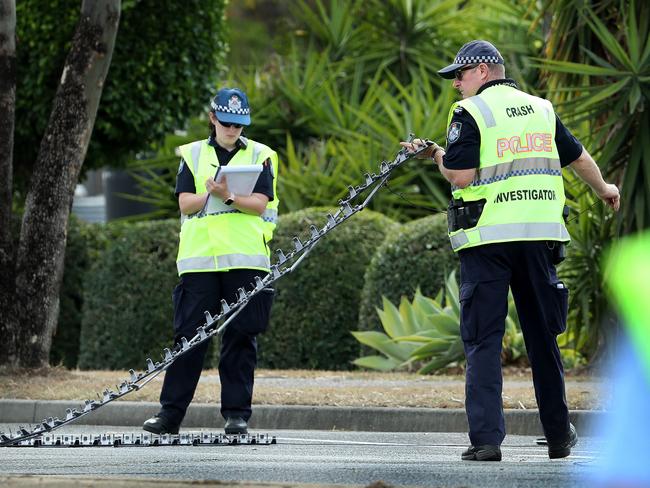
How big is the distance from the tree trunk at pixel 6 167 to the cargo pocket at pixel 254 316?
3992 millimetres

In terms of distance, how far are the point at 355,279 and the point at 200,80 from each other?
98.0 inches

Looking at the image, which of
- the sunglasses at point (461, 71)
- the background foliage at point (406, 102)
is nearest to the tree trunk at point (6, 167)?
the background foliage at point (406, 102)

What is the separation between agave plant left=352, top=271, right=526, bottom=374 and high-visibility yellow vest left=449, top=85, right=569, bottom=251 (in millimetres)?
5509

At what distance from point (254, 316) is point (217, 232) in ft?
1.56

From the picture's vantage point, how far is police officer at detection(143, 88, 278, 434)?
8.08 meters

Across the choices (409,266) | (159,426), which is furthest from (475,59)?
(409,266)

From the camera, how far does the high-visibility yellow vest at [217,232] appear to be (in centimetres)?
806

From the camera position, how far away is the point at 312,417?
388 inches

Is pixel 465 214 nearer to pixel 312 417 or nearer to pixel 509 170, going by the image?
pixel 509 170

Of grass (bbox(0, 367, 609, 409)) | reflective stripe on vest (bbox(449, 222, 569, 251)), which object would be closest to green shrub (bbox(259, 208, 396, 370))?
grass (bbox(0, 367, 609, 409))

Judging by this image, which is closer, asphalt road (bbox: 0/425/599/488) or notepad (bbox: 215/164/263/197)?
asphalt road (bbox: 0/425/599/488)

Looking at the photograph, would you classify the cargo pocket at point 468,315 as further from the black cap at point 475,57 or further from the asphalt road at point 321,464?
the black cap at point 475,57

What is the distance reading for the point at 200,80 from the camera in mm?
14867

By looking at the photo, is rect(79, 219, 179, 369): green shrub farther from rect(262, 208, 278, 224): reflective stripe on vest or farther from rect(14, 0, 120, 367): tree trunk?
rect(262, 208, 278, 224): reflective stripe on vest
